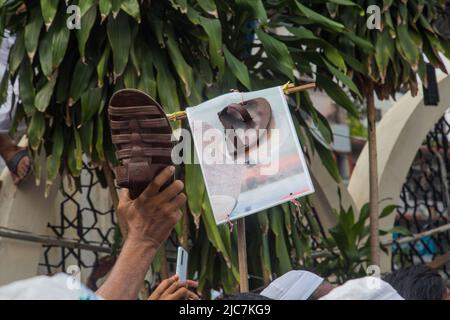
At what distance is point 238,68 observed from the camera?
200 inches

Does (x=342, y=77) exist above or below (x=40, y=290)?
above

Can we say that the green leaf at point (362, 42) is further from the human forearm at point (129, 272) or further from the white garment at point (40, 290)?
the white garment at point (40, 290)

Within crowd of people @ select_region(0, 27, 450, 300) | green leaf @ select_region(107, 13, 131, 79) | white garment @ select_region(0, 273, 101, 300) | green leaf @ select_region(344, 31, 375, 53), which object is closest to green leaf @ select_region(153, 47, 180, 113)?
green leaf @ select_region(107, 13, 131, 79)

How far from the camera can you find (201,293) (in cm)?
525

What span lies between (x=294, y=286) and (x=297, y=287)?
10 mm

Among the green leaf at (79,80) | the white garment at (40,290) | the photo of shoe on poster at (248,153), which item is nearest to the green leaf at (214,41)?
→ the green leaf at (79,80)

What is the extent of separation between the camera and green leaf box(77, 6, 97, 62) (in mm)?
4785

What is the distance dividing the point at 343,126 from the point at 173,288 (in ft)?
43.7

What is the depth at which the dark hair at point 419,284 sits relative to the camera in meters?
3.60

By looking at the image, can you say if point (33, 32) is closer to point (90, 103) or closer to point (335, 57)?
point (90, 103)

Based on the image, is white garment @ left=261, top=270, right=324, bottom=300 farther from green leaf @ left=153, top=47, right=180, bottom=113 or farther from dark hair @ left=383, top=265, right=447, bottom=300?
green leaf @ left=153, top=47, right=180, bottom=113

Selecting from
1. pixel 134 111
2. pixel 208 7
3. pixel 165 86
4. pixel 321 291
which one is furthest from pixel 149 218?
pixel 208 7

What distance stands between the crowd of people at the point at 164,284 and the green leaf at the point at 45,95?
170 cm

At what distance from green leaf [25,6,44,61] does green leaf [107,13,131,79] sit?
0.34 meters
